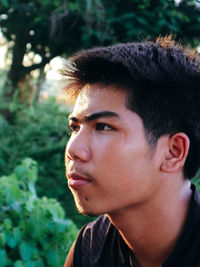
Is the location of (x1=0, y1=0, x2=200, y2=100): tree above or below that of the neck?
above

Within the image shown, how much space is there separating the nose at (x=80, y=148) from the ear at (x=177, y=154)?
1.22 feet

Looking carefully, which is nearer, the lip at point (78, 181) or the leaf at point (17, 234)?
the lip at point (78, 181)

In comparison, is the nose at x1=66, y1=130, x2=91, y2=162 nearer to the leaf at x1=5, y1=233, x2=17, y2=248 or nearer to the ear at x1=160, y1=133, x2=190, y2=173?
the ear at x1=160, y1=133, x2=190, y2=173

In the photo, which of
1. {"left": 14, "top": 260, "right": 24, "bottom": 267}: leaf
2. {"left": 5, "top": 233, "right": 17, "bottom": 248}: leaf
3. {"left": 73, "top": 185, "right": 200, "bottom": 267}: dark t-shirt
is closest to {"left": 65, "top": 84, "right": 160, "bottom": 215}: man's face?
{"left": 73, "top": 185, "right": 200, "bottom": 267}: dark t-shirt

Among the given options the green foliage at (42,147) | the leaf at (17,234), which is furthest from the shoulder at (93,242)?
the green foliage at (42,147)

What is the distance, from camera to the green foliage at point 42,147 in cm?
483

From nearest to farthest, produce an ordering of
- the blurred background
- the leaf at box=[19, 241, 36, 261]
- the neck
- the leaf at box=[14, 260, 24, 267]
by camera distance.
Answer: the neck → the leaf at box=[14, 260, 24, 267] → the leaf at box=[19, 241, 36, 261] → the blurred background

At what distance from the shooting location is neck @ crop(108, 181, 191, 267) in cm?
173

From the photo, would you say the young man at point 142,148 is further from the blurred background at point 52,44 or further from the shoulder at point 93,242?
the blurred background at point 52,44

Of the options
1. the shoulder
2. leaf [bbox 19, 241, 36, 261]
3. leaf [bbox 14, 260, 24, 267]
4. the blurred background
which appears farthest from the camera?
the blurred background

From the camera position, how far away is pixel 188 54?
1.87m

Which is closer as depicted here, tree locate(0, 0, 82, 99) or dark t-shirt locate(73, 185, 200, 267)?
dark t-shirt locate(73, 185, 200, 267)

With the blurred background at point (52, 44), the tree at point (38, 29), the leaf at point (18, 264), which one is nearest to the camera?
the leaf at point (18, 264)

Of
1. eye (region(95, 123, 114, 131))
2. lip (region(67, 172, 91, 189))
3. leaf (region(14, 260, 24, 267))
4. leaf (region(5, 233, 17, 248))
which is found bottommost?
leaf (region(14, 260, 24, 267))
